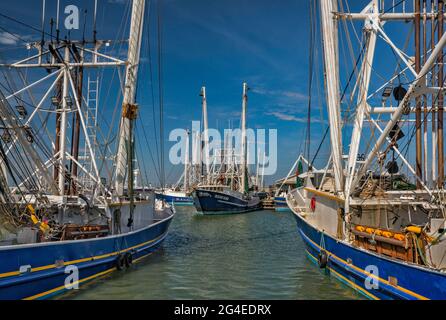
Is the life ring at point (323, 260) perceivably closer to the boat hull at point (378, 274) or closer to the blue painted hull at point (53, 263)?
the boat hull at point (378, 274)

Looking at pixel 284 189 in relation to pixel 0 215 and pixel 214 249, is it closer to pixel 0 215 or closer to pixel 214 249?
pixel 214 249

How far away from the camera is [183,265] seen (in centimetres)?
1680

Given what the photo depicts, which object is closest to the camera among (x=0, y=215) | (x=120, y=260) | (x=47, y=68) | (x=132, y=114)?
(x=0, y=215)

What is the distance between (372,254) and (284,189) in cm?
7134

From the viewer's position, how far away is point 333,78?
15.0 metres

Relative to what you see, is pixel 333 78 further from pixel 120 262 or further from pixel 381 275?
pixel 120 262

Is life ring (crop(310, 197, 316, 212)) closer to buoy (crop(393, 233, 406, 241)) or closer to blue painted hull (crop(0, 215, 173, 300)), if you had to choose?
buoy (crop(393, 233, 406, 241))

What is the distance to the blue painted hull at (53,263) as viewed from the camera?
9453mm

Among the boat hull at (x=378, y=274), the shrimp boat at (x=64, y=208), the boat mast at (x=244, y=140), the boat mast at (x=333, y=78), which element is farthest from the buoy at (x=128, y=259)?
the boat mast at (x=244, y=140)

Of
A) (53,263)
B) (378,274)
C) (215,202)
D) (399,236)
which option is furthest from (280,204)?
(53,263)

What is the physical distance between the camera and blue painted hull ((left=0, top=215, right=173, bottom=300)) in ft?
31.0

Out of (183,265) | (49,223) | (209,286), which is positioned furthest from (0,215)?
(183,265)

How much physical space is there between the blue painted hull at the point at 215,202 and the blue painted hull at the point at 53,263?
33.3 metres

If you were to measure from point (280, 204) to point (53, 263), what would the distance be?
53.9 m
